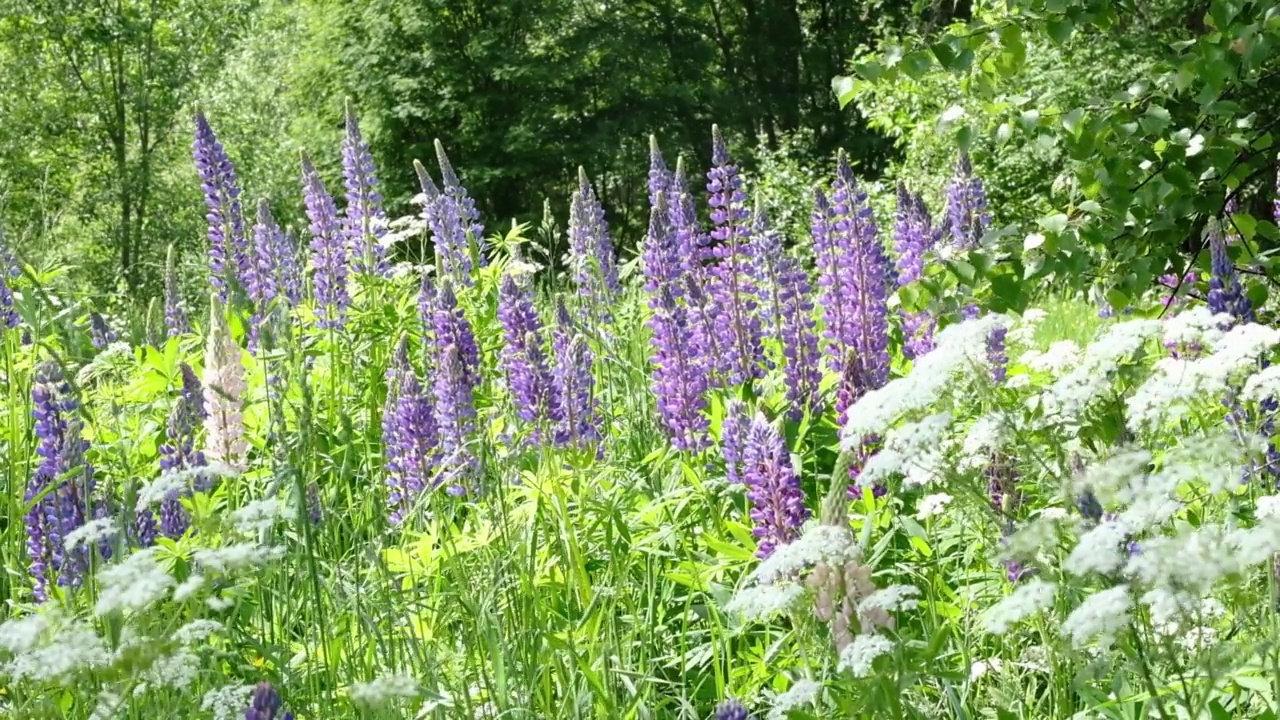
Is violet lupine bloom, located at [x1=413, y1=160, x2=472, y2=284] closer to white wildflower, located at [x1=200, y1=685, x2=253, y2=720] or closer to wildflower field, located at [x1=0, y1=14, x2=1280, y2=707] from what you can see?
wildflower field, located at [x1=0, y1=14, x2=1280, y2=707]

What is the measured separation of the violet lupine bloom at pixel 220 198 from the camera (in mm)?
5262

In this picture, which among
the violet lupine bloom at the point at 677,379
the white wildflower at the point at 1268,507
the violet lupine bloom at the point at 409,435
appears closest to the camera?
the white wildflower at the point at 1268,507

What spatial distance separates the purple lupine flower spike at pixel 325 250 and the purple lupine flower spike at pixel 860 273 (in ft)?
6.33

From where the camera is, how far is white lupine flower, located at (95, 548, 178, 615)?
1.75 metres

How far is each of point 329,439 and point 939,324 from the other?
209 cm

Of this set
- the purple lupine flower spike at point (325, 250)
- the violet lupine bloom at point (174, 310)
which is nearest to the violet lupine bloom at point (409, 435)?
the purple lupine flower spike at point (325, 250)

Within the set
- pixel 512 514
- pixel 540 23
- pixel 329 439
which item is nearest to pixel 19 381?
pixel 329 439

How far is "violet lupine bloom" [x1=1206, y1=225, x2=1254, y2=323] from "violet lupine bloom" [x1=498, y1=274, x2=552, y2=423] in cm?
171

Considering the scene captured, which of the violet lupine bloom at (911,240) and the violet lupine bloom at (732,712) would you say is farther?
the violet lupine bloom at (911,240)

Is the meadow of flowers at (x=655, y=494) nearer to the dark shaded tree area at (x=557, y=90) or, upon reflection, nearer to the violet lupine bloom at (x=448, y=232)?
the violet lupine bloom at (x=448, y=232)

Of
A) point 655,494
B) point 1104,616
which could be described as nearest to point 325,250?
point 655,494

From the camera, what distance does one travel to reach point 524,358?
158 inches

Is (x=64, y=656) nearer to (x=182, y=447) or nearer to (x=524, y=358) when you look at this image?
(x=182, y=447)

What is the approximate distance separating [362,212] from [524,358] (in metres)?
2.04
